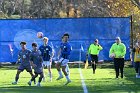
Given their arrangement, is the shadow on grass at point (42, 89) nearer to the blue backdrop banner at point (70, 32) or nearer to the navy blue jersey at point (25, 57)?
the navy blue jersey at point (25, 57)

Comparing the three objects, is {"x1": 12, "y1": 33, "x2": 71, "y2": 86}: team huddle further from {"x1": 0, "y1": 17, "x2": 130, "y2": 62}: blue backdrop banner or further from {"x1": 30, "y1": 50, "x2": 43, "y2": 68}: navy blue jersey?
{"x1": 0, "y1": 17, "x2": 130, "y2": 62}: blue backdrop banner

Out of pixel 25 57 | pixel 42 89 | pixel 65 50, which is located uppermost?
pixel 65 50

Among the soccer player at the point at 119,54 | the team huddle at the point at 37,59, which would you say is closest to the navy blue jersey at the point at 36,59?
the team huddle at the point at 37,59

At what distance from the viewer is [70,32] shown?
37469 mm

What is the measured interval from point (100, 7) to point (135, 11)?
5673 mm

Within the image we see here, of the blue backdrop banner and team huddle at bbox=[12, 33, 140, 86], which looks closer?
team huddle at bbox=[12, 33, 140, 86]

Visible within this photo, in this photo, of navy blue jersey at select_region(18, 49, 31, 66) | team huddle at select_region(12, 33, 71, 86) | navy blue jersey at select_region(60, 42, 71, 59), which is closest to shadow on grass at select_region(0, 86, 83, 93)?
team huddle at select_region(12, 33, 71, 86)

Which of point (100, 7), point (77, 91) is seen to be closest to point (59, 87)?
point (77, 91)

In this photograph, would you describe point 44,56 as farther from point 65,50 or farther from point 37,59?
point 37,59

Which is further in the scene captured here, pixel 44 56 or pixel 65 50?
pixel 44 56

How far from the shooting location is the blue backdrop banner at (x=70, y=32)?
36969 millimetres

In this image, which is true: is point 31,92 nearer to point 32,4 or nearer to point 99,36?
point 99,36

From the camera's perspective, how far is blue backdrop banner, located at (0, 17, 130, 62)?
3697 cm

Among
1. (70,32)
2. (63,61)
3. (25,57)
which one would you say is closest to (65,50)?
(63,61)
